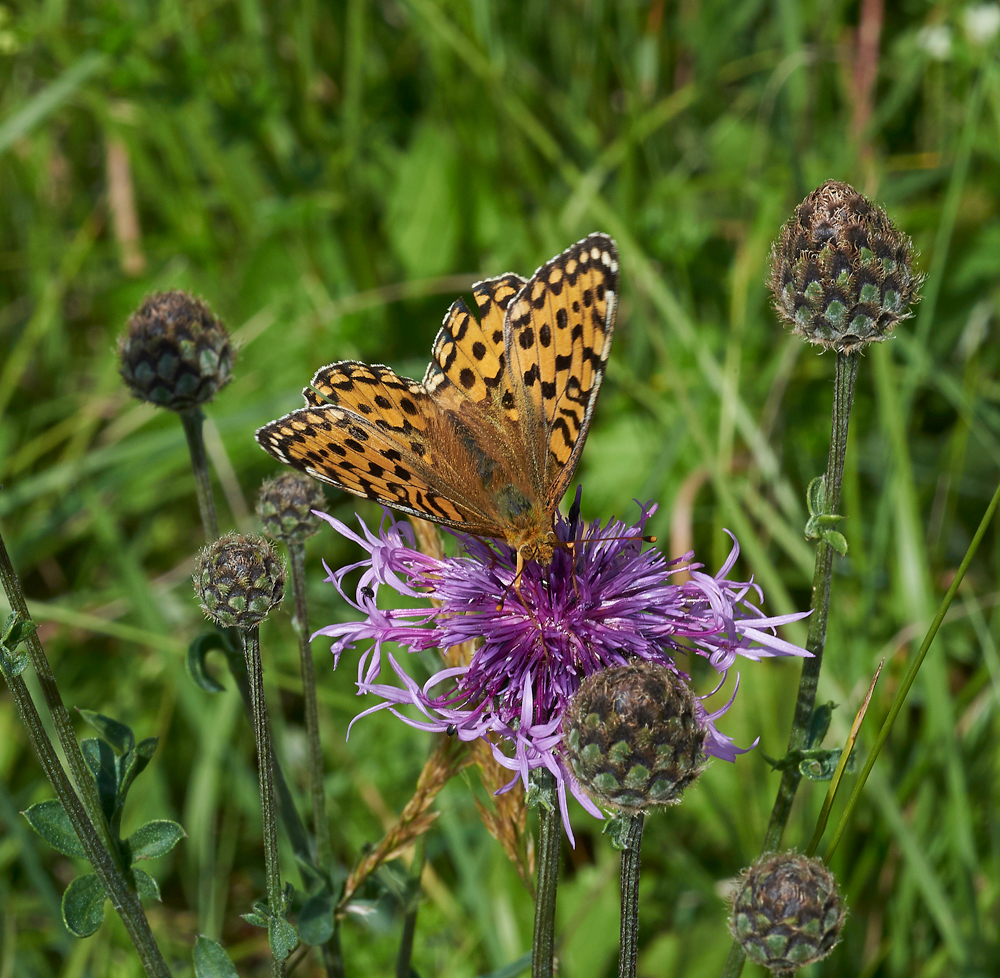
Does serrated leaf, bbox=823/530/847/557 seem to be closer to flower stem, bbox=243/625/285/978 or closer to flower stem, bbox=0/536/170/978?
flower stem, bbox=243/625/285/978

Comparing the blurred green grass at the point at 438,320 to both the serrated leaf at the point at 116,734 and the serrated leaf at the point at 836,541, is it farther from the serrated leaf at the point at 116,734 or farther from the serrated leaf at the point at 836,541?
the serrated leaf at the point at 836,541

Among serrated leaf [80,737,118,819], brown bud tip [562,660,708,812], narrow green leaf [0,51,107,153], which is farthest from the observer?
narrow green leaf [0,51,107,153]

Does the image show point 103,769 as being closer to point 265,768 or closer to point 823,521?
point 265,768

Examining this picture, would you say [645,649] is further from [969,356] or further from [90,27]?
[90,27]

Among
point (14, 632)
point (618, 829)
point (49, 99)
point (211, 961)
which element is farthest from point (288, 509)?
point (49, 99)

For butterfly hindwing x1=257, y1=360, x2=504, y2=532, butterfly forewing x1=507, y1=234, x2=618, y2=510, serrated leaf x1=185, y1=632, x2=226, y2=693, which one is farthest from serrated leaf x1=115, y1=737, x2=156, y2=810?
butterfly forewing x1=507, y1=234, x2=618, y2=510

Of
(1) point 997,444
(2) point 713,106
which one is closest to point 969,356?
(1) point 997,444

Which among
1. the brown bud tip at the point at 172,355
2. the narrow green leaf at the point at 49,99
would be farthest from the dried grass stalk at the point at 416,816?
the narrow green leaf at the point at 49,99
